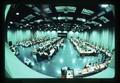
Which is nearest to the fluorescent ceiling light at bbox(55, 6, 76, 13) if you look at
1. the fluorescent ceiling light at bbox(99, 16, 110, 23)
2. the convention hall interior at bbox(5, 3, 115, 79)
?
the convention hall interior at bbox(5, 3, 115, 79)

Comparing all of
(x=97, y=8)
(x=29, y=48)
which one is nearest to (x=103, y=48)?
(x=97, y=8)

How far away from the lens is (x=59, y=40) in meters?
4.14

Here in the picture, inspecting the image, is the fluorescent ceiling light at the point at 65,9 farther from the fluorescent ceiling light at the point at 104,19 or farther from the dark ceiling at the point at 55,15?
the fluorescent ceiling light at the point at 104,19

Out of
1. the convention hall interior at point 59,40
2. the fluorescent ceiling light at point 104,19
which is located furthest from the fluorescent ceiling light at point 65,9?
the fluorescent ceiling light at point 104,19

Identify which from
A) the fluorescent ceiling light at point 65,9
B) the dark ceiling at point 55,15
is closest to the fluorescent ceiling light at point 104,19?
the dark ceiling at point 55,15

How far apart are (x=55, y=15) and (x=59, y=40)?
0.24 meters

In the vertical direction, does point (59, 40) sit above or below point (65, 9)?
below

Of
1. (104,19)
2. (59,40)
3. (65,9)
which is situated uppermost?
(65,9)

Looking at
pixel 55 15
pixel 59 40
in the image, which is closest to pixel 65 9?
pixel 55 15

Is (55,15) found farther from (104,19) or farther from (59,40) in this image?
(104,19)

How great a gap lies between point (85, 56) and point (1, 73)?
826mm

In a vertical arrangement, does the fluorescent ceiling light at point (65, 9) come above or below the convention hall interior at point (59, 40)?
above

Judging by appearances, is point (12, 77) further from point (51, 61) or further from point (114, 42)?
point (114, 42)

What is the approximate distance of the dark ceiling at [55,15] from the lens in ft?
13.5
